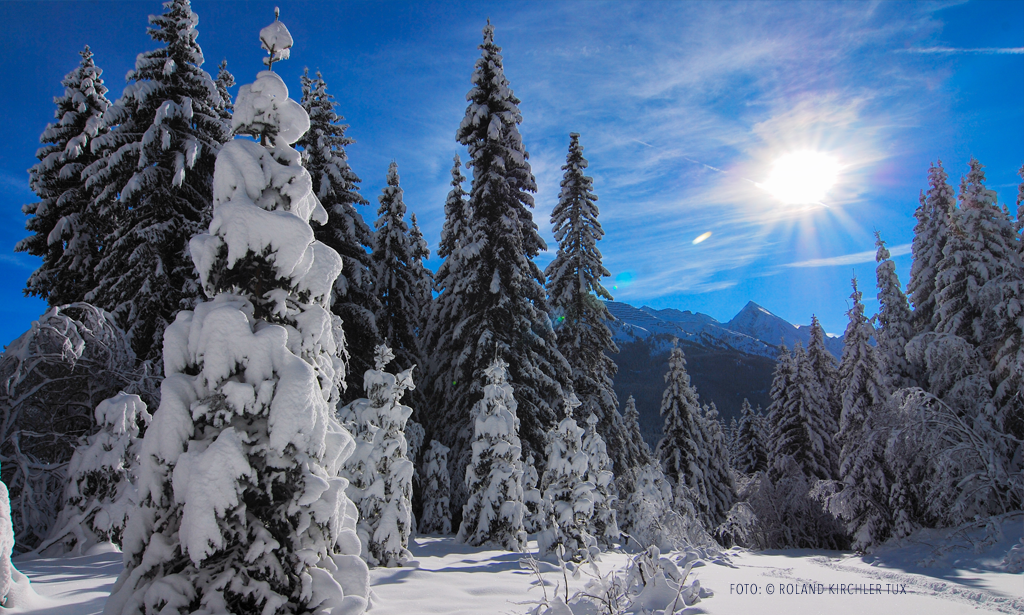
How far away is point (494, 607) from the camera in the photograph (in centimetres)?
614

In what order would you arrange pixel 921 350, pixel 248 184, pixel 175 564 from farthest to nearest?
pixel 921 350, pixel 248 184, pixel 175 564

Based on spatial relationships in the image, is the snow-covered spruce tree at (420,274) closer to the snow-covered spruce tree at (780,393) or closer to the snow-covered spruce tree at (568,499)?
the snow-covered spruce tree at (568,499)

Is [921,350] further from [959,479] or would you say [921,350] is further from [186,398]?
[186,398]

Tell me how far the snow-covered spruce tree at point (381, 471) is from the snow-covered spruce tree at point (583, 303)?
9.05 metres

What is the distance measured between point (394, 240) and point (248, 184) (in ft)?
48.9

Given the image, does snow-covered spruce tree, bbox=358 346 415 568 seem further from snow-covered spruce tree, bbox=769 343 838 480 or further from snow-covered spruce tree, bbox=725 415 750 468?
snow-covered spruce tree, bbox=725 415 750 468

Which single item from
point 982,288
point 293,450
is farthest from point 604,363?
point 293,450

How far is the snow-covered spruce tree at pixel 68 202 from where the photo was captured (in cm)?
1697

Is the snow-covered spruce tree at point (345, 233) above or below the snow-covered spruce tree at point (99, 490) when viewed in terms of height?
above

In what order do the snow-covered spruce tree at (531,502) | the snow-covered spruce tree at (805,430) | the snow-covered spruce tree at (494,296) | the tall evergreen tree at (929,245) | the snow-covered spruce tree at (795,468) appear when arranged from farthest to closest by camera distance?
the snow-covered spruce tree at (805,430)
the snow-covered spruce tree at (795,468)
the tall evergreen tree at (929,245)
the snow-covered spruce tree at (494,296)
the snow-covered spruce tree at (531,502)

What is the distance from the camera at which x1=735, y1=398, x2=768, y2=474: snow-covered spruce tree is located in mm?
40000

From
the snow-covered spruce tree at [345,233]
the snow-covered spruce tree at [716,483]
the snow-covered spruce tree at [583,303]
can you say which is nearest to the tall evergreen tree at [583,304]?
the snow-covered spruce tree at [583,303]

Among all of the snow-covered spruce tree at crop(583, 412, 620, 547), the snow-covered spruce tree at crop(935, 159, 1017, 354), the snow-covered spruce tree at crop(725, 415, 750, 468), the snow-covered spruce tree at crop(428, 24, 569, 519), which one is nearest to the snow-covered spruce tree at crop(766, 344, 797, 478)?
the snow-covered spruce tree at crop(935, 159, 1017, 354)

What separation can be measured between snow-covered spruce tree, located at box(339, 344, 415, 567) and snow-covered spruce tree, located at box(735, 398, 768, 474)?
35463 millimetres
